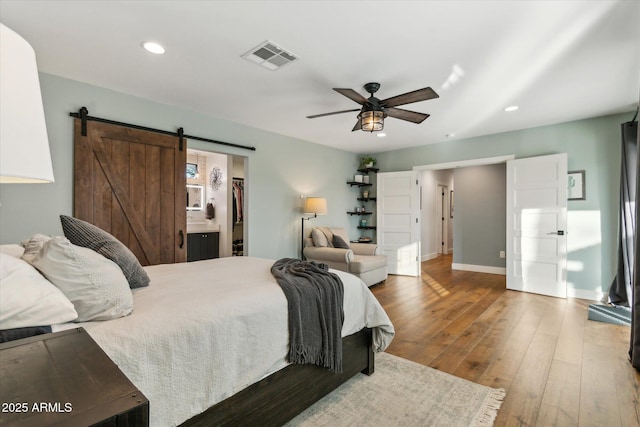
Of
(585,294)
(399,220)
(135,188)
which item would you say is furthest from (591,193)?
(135,188)

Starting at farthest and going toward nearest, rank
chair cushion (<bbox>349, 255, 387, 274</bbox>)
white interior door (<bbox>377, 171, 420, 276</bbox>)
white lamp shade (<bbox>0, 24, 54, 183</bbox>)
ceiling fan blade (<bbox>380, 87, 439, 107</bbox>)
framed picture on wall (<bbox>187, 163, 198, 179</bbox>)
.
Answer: framed picture on wall (<bbox>187, 163, 198, 179</bbox>), white interior door (<bbox>377, 171, 420, 276</bbox>), chair cushion (<bbox>349, 255, 387, 274</bbox>), ceiling fan blade (<bbox>380, 87, 439, 107</bbox>), white lamp shade (<bbox>0, 24, 54, 183</bbox>)

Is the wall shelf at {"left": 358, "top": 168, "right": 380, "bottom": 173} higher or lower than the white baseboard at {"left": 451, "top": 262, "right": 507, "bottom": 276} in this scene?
higher

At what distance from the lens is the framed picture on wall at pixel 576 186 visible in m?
4.29

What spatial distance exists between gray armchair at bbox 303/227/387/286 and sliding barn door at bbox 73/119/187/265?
6.77 feet

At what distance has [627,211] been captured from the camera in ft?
12.0

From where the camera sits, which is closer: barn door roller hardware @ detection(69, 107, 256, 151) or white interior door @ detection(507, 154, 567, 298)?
barn door roller hardware @ detection(69, 107, 256, 151)

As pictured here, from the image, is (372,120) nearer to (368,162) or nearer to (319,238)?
(319,238)

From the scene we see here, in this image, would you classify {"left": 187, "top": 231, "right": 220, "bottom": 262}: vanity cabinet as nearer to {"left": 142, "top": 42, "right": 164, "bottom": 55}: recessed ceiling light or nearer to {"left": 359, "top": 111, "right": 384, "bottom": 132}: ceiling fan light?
{"left": 142, "top": 42, "right": 164, "bottom": 55}: recessed ceiling light

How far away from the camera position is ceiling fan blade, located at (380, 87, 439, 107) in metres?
2.52

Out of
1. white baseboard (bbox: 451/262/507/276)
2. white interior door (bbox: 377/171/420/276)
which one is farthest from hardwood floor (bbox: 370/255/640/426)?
white baseboard (bbox: 451/262/507/276)

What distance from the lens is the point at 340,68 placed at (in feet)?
8.98

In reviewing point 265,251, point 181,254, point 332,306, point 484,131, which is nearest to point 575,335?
point 332,306

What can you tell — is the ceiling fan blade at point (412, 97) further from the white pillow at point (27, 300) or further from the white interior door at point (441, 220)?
the white interior door at point (441, 220)

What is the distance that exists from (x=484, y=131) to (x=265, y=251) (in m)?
4.00
